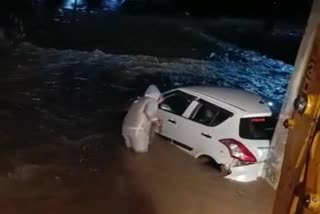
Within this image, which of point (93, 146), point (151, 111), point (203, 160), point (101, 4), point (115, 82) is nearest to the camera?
point (203, 160)

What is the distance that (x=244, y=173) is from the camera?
10.5m

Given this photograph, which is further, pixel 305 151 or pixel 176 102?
pixel 176 102

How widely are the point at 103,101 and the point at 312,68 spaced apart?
1254 cm

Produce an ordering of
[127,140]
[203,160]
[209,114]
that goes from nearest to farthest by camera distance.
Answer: [209,114] < [203,160] < [127,140]

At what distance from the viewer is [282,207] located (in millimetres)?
3703

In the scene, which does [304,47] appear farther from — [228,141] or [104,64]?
[104,64]

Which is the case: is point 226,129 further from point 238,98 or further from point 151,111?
point 151,111

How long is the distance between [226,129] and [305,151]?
710 cm

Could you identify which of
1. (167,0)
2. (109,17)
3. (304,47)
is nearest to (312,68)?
(304,47)

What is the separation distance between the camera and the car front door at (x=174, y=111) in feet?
36.6

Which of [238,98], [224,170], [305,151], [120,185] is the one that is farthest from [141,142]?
[305,151]

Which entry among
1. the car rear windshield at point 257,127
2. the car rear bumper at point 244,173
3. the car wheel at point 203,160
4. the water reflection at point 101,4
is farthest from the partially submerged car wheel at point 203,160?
the water reflection at point 101,4

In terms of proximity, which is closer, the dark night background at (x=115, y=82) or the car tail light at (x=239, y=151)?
the dark night background at (x=115, y=82)

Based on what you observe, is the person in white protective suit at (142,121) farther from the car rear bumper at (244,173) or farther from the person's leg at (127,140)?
the car rear bumper at (244,173)
